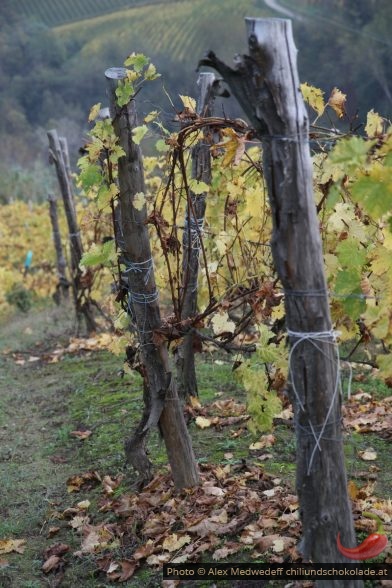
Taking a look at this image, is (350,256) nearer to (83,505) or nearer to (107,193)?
(107,193)

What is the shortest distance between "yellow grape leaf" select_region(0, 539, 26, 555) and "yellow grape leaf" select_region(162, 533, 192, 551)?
91 centimetres

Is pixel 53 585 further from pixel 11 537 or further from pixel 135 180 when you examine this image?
pixel 135 180

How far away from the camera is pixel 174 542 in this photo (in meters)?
3.56

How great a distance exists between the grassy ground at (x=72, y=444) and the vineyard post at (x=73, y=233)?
2.39 ft

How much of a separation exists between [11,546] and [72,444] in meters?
1.65

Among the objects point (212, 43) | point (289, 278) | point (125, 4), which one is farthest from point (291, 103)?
point (125, 4)

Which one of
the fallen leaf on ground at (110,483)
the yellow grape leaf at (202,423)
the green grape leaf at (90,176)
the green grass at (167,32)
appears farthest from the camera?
the green grass at (167,32)

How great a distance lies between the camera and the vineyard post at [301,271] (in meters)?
2.41

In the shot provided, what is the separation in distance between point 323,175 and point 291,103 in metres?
1.11

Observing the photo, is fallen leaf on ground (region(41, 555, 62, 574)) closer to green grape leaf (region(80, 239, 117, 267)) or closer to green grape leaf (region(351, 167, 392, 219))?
green grape leaf (region(80, 239, 117, 267))

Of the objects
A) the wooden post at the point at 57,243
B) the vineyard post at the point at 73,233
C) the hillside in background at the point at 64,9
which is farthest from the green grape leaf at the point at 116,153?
the hillside in background at the point at 64,9

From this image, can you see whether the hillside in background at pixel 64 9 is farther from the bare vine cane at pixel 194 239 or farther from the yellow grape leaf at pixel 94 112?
the yellow grape leaf at pixel 94 112

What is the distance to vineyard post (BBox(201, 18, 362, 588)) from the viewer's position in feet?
7.89

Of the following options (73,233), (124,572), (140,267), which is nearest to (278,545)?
(124,572)
